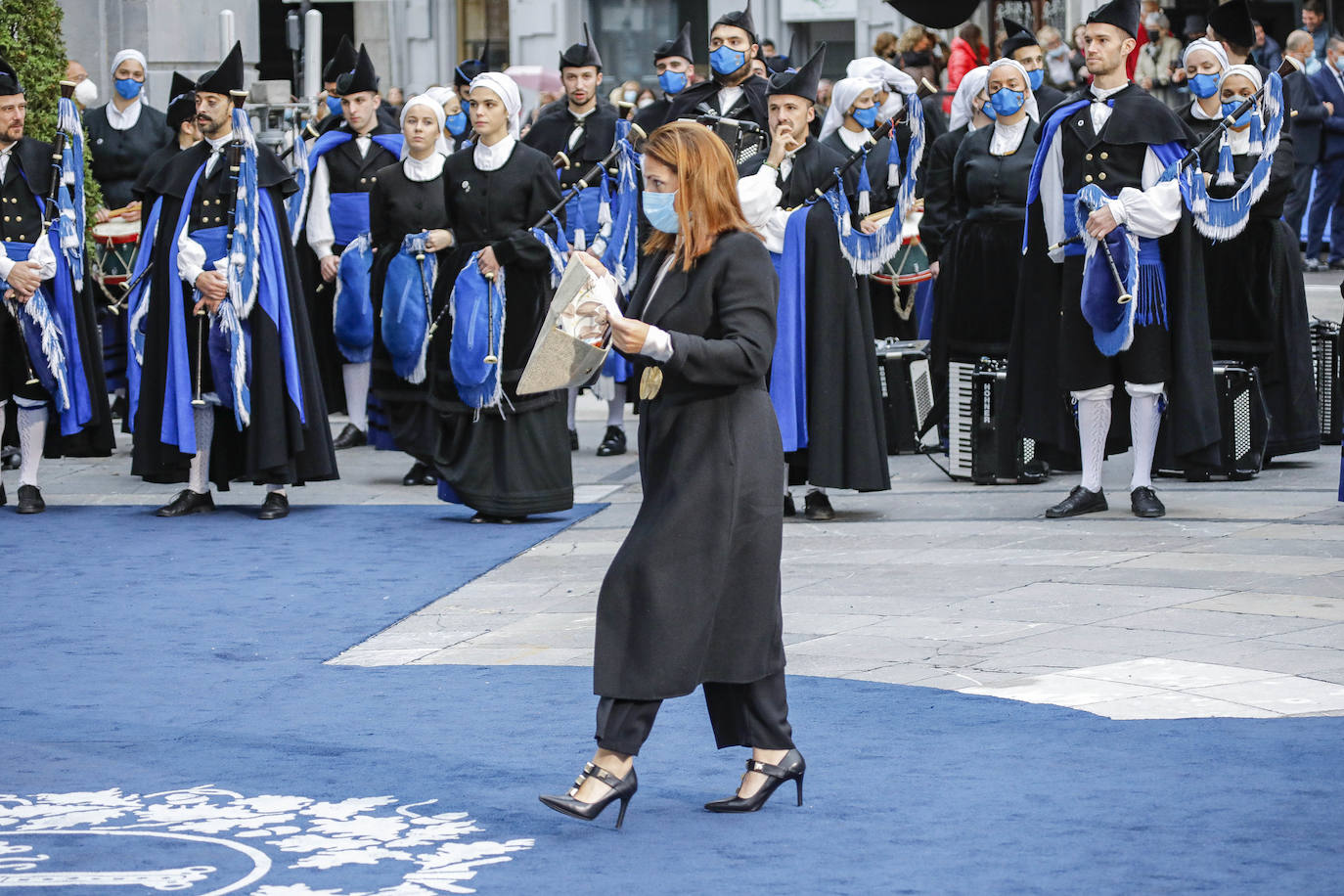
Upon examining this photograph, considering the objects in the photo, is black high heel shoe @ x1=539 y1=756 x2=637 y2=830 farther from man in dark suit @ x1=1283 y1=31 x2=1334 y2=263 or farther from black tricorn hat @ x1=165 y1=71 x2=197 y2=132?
man in dark suit @ x1=1283 y1=31 x2=1334 y2=263

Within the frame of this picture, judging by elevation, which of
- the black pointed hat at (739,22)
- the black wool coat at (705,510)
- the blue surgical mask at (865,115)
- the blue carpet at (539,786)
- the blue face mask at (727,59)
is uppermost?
the black pointed hat at (739,22)

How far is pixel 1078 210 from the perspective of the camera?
32.4 feet

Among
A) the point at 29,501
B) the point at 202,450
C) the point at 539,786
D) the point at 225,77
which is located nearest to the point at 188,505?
the point at 202,450

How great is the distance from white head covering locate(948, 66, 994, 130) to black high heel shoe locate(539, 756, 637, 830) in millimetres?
7831

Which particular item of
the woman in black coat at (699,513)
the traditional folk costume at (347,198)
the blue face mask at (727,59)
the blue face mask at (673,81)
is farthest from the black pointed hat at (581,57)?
the woman in black coat at (699,513)

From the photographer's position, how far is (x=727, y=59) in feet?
38.4

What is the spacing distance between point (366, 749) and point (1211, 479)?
6.33 m

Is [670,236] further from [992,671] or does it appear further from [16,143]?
[16,143]

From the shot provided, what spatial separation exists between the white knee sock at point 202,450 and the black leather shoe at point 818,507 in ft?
9.36

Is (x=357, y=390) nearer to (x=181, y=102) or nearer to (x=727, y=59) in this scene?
(x=181, y=102)

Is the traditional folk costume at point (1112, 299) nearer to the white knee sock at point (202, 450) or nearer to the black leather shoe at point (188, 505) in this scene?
the white knee sock at point (202, 450)

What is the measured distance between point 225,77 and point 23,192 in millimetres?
1272

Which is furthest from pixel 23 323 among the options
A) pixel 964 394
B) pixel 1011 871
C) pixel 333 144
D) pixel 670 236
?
pixel 1011 871

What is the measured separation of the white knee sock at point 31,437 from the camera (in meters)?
11.3
